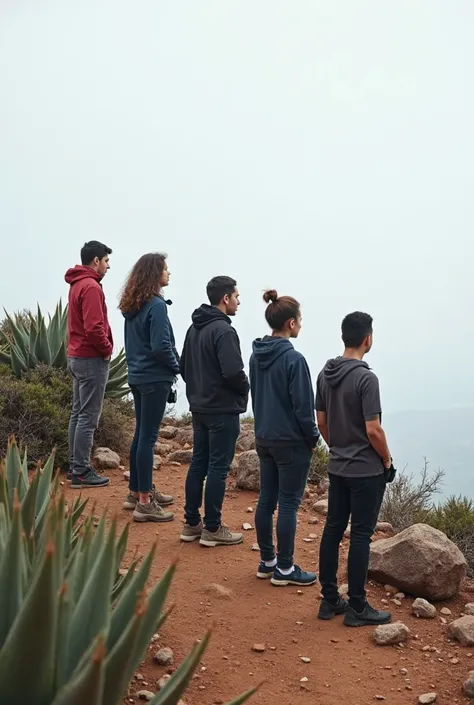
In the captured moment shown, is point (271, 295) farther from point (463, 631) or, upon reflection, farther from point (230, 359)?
point (463, 631)

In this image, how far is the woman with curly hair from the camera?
19.3ft

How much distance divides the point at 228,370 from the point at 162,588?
3237 millimetres

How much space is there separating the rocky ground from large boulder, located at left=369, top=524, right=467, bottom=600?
1.2 inches

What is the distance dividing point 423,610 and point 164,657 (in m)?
1.78

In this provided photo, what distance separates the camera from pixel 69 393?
8.99 meters

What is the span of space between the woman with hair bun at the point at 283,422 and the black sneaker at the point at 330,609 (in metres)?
0.45

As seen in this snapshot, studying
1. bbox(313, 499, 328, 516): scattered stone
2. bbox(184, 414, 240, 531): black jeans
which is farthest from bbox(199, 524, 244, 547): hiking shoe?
bbox(313, 499, 328, 516): scattered stone

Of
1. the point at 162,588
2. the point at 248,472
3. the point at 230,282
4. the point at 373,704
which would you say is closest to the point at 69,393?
the point at 248,472

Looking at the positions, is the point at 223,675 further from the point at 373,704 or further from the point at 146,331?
the point at 146,331

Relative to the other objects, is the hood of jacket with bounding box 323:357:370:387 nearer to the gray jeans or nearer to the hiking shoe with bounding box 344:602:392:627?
the hiking shoe with bounding box 344:602:392:627

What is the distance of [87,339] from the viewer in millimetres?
6664

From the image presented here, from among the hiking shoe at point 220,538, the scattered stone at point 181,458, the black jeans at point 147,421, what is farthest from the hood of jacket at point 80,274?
the scattered stone at point 181,458

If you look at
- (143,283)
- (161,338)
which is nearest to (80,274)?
(143,283)

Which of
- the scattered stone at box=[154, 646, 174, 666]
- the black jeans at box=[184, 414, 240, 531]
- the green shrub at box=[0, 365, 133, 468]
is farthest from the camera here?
the green shrub at box=[0, 365, 133, 468]
